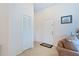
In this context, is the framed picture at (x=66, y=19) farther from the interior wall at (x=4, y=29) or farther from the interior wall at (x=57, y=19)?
the interior wall at (x=4, y=29)

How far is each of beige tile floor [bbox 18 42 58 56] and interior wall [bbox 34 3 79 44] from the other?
0.11 metres

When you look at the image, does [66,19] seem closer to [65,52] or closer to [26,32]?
[65,52]

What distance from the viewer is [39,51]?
1.71 metres

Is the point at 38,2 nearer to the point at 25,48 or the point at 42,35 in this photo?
the point at 42,35

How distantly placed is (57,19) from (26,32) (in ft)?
1.72

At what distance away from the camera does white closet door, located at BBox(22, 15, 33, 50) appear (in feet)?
5.55

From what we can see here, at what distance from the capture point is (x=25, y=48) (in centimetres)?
170

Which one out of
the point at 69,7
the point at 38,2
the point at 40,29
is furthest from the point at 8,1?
the point at 69,7

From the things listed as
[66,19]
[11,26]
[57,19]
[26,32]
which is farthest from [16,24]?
[66,19]

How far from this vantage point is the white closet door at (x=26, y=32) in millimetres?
1691

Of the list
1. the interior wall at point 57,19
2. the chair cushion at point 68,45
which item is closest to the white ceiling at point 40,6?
the interior wall at point 57,19

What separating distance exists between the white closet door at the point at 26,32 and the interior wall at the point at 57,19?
0.10m

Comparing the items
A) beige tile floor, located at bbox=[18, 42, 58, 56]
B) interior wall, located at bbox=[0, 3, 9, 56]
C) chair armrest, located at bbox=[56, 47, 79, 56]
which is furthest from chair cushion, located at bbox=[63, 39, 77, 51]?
interior wall, located at bbox=[0, 3, 9, 56]

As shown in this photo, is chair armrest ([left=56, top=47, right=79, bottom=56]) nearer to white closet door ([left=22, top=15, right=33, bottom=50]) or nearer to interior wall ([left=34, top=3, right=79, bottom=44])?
interior wall ([left=34, top=3, right=79, bottom=44])
